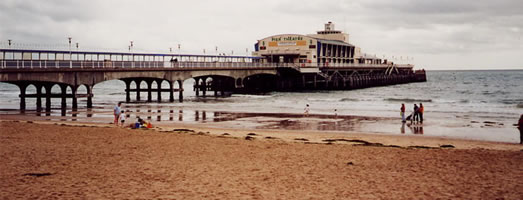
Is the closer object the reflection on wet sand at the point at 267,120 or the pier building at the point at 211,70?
the reflection on wet sand at the point at 267,120

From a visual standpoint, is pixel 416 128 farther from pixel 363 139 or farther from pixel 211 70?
pixel 211 70

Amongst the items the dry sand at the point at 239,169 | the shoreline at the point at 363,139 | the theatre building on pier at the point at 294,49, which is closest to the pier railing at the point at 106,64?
the theatre building on pier at the point at 294,49

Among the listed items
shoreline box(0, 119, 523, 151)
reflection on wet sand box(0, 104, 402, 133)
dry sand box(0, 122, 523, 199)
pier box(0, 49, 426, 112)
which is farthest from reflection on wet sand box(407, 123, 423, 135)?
pier box(0, 49, 426, 112)

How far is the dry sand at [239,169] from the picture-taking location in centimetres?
1018

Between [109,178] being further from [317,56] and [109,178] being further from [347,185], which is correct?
[317,56]

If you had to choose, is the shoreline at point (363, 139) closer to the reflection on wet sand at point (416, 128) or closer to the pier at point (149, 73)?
the reflection on wet sand at point (416, 128)

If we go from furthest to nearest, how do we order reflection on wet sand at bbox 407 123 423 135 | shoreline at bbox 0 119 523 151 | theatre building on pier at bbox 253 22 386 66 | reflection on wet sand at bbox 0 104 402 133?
theatre building on pier at bbox 253 22 386 66
reflection on wet sand at bbox 0 104 402 133
reflection on wet sand at bbox 407 123 423 135
shoreline at bbox 0 119 523 151

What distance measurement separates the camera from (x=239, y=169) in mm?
12750

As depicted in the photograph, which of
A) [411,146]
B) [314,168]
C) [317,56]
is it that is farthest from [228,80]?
[314,168]

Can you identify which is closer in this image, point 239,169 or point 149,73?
point 239,169

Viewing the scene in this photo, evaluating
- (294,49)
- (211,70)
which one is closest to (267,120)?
(211,70)

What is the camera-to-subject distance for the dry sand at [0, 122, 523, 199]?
10.2 meters

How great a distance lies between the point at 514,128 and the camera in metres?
25.9

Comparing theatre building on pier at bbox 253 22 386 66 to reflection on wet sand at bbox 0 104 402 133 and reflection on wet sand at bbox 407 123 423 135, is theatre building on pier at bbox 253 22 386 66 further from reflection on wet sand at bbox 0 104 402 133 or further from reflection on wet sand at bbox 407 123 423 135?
reflection on wet sand at bbox 407 123 423 135
